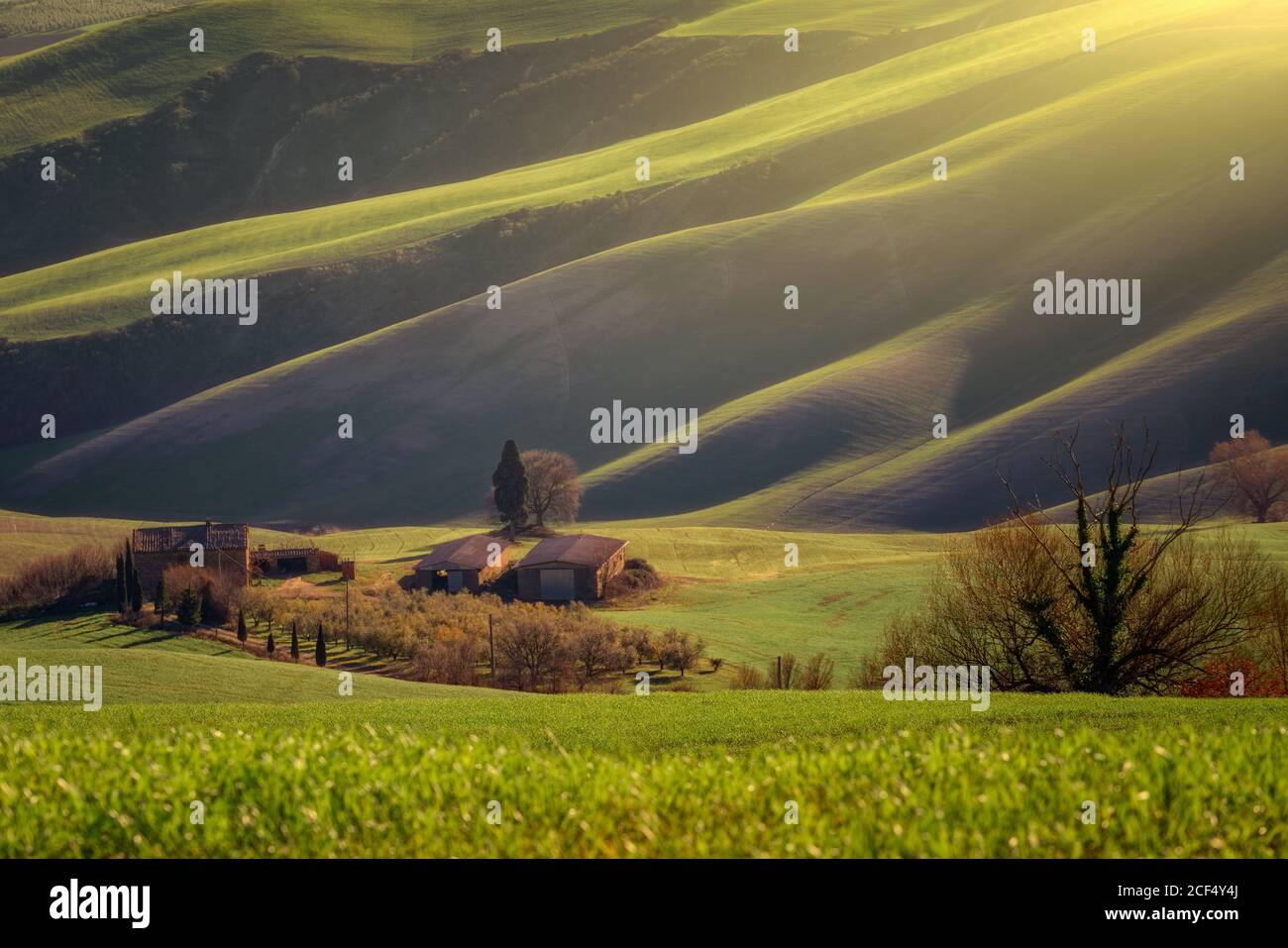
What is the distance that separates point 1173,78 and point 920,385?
260ft

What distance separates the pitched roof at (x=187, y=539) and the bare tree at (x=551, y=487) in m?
36.3

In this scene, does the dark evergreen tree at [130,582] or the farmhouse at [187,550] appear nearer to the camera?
the dark evergreen tree at [130,582]

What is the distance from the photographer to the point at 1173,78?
191m

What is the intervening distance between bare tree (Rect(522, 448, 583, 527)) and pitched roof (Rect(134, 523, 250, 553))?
3628 cm

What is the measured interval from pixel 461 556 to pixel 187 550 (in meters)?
18.0

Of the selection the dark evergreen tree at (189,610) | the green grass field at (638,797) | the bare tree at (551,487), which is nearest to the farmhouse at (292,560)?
the dark evergreen tree at (189,610)

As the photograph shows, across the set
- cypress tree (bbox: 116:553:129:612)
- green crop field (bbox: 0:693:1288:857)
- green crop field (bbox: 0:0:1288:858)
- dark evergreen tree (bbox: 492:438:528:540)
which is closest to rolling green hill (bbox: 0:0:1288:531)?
green crop field (bbox: 0:0:1288:858)

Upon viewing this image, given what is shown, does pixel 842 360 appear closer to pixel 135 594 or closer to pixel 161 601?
pixel 161 601

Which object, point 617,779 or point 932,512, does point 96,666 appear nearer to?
point 617,779

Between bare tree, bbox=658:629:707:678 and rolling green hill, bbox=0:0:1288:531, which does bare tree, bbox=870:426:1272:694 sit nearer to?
bare tree, bbox=658:629:707:678

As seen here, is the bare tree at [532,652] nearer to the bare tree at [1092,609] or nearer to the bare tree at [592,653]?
the bare tree at [592,653]

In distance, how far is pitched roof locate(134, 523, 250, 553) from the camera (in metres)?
78.2

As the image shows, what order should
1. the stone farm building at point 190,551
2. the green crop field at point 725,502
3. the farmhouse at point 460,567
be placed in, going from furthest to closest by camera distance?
1. the farmhouse at point 460,567
2. the stone farm building at point 190,551
3. the green crop field at point 725,502

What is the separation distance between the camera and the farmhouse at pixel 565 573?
271ft
